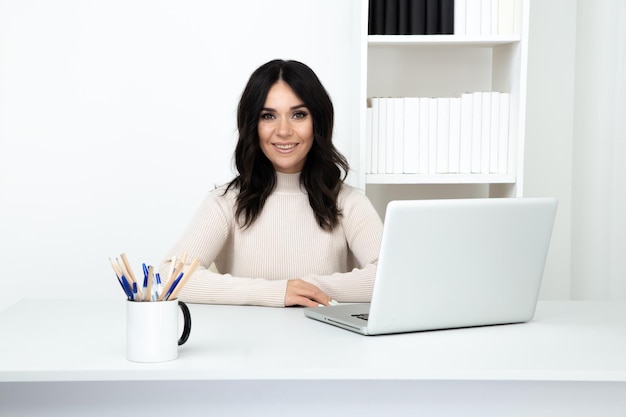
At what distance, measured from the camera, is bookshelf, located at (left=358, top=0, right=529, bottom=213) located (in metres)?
3.02

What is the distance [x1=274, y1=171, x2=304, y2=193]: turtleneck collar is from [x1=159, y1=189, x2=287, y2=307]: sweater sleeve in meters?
0.19

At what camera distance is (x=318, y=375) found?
1.40m

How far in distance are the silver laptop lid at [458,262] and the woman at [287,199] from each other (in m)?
0.80

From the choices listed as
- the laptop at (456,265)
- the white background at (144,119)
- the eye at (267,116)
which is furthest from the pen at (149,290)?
the white background at (144,119)

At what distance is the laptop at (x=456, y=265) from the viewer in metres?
1.63

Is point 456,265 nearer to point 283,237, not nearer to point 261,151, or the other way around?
point 283,237

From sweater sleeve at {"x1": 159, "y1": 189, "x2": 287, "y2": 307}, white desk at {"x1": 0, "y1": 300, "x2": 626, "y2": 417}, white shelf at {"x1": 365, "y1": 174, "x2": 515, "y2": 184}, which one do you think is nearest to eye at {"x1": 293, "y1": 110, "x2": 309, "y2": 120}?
sweater sleeve at {"x1": 159, "y1": 189, "x2": 287, "y2": 307}

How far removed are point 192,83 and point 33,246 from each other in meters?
0.94

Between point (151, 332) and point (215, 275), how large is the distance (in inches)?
28.7

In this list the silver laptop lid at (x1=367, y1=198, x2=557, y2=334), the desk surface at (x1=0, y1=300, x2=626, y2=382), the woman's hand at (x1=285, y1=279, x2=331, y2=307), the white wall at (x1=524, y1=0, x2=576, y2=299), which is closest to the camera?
the desk surface at (x1=0, y1=300, x2=626, y2=382)

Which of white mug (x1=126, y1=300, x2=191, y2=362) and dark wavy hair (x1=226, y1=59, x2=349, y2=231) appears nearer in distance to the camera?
white mug (x1=126, y1=300, x2=191, y2=362)

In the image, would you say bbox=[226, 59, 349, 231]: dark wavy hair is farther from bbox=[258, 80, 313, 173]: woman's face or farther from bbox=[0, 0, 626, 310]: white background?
bbox=[0, 0, 626, 310]: white background

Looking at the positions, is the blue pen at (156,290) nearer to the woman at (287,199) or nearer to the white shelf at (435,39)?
A: the woman at (287,199)

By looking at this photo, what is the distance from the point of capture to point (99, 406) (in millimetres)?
1521
